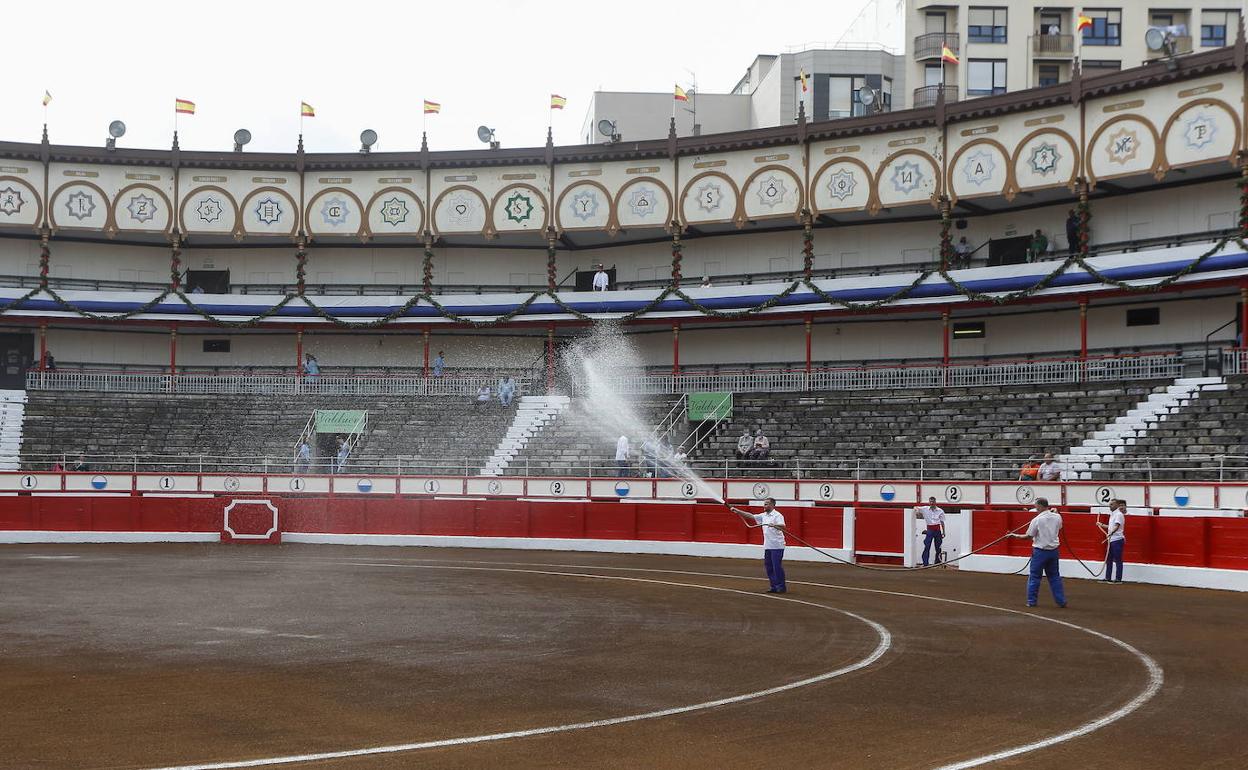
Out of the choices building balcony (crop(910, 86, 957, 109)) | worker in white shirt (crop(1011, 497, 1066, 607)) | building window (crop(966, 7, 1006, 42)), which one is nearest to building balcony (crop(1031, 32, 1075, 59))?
building window (crop(966, 7, 1006, 42))

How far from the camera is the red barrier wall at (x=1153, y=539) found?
78.8 feet

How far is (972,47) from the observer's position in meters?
64.8

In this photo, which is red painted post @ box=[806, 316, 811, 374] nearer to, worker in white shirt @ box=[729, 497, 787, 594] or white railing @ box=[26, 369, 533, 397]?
white railing @ box=[26, 369, 533, 397]

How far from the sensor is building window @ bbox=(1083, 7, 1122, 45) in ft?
208

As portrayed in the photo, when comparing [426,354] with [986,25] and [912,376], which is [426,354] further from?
[986,25]

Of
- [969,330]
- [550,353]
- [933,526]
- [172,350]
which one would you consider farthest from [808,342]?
[172,350]

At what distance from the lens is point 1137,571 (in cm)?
2544

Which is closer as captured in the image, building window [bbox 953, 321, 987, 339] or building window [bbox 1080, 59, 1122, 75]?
building window [bbox 953, 321, 987, 339]

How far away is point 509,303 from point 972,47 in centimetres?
3087

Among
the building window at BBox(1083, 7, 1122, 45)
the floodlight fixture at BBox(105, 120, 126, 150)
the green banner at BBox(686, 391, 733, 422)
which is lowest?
the green banner at BBox(686, 391, 733, 422)

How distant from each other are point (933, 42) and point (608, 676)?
5833cm

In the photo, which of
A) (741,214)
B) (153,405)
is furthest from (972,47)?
(153,405)

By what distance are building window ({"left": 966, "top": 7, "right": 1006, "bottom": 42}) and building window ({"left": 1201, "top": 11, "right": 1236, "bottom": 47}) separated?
963cm

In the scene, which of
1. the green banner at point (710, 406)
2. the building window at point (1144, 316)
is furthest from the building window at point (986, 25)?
the green banner at point (710, 406)
